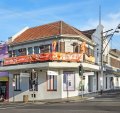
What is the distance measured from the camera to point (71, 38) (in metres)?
45.1

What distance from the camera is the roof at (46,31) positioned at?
46119 mm

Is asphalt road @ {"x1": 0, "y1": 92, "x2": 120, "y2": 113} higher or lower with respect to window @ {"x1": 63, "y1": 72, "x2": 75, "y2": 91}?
lower

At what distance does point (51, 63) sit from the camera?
42.6m

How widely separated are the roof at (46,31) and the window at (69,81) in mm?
5161

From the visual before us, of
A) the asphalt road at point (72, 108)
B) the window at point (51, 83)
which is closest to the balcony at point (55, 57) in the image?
the window at point (51, 83)

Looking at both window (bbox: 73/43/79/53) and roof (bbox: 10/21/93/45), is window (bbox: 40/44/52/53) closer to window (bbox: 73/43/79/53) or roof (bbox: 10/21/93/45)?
roof (bbox: 10/21/93/45)

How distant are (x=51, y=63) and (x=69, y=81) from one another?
3.63 meters

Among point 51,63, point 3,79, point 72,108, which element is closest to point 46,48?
point 51,63

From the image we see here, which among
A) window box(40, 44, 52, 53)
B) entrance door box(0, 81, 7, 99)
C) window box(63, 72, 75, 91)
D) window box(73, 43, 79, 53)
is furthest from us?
entrance door box(0, 81, 7, 99)

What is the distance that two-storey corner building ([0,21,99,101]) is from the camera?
4334 cm

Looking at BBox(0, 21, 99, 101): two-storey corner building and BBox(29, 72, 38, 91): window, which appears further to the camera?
BBox(0, 21, 99, 101): two-storey corner building

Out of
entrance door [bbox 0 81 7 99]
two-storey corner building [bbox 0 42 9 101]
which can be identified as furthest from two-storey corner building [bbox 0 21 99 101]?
entrance door [bbox 0 81 7 99]

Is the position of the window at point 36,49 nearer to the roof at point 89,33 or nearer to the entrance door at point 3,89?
the entrance door at point 3,89

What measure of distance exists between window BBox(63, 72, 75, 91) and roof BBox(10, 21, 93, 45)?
5.16m
